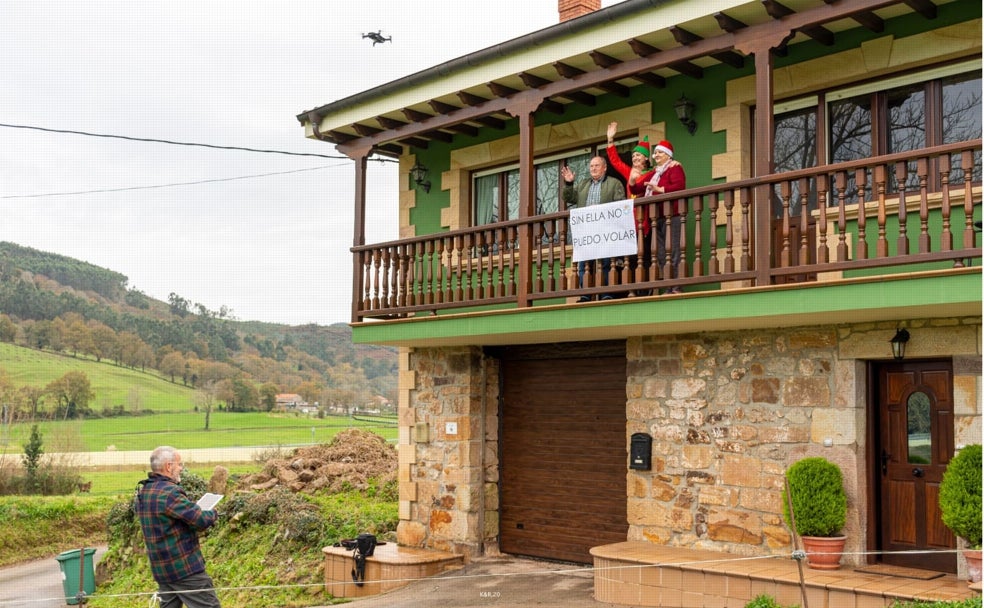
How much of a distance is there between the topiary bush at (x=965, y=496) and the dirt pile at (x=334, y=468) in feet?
37.9

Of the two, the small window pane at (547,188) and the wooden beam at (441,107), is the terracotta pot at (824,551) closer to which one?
the small window pane at (547,188)

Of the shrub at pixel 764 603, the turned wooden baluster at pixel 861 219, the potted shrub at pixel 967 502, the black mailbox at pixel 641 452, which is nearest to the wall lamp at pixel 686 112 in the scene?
the turned wooden baluster at pixel 861 219

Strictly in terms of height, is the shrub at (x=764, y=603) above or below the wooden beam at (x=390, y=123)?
below

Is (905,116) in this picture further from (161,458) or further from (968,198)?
(161,458)

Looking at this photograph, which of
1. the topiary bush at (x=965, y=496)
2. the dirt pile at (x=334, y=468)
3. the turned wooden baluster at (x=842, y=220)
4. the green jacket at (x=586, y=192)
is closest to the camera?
the topiary bush at (x=965, y=496)

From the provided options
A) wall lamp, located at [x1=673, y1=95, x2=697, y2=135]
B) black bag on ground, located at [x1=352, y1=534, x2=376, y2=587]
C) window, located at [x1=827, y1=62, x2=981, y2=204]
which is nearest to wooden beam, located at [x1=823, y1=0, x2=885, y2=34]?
window, located at [x1=827, y1=62, x2=981, y2=204]

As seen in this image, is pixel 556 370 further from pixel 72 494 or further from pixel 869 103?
pixel 72 494

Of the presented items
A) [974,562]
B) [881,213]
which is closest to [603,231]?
[881,213]

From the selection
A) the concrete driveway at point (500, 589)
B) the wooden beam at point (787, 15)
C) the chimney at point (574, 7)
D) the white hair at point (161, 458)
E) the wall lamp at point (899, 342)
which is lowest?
the concrete driveway at point (500, 589)

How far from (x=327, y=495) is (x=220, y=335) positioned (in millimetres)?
76169

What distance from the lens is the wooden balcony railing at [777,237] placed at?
800 cm

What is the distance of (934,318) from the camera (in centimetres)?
885

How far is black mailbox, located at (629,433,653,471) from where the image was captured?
10.8m

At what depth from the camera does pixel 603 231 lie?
9891 mm
